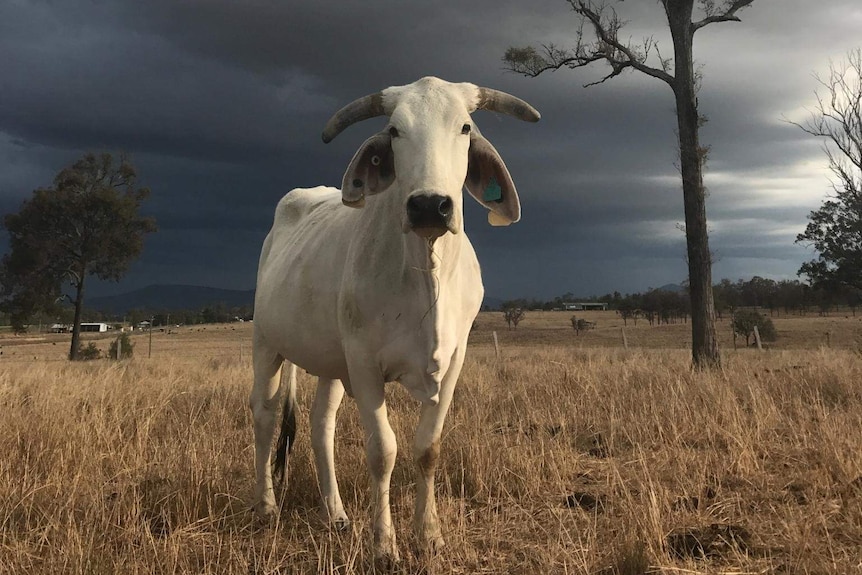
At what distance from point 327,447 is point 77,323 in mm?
24740

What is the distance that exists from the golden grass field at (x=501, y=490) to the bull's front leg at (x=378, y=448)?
107 mm

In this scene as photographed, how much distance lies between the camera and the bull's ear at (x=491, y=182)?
3258 millimetres

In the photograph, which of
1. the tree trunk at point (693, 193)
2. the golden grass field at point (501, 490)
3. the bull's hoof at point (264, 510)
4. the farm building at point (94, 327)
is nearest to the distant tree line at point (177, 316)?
the farm building at point (94, 327)

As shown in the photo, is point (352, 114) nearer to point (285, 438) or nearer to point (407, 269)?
point (407, 269)

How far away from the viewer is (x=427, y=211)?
2.58m

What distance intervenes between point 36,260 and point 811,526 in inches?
1176

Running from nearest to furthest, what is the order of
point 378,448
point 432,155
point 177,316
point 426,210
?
1. point 426,210
2. point 432,155
3. point 378,448
4. point 177,316

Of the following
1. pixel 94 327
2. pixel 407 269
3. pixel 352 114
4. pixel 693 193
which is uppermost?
pixel 693 193

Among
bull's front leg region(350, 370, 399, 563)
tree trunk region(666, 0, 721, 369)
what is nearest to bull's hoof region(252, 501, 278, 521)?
bull's front leg region(350, 370, 399, 563)

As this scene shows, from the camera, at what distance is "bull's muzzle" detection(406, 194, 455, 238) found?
2.58m

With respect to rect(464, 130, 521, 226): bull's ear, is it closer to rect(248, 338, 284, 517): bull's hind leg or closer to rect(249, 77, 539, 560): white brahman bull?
rect(249, 77, 539, 560): white brahman bull

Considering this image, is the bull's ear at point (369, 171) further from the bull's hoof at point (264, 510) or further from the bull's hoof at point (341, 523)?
the bull's hoof at point (264, 510)

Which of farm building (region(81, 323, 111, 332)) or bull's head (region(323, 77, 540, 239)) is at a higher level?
bull's head (region(323, 77, 540, 239))

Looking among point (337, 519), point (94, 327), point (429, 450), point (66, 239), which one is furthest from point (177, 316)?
point (429, 450)
